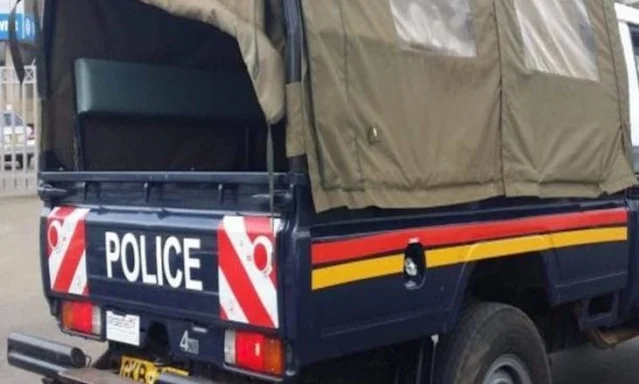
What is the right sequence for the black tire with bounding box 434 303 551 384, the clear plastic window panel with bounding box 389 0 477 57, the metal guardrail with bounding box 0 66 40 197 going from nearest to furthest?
the clear plastic window panel with bounding box 389 0 477 57, the black tire with bounding box 434 303 551 384, the metal guardrail with bounding box 0 66 40 197

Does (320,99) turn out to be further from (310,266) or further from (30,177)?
(30,177)

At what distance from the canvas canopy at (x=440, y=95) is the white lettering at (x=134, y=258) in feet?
3.40

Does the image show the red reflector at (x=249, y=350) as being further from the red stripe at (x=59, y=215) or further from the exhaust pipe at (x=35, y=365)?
the red stripe at (x=59, y=215)

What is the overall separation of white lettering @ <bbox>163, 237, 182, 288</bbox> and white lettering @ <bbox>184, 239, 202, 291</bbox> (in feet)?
0.15

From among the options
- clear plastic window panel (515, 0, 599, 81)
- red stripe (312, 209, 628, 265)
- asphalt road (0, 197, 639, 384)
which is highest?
clear plastic window panel (515, 0, 599, 81)

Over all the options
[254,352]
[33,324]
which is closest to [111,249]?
[254,352]

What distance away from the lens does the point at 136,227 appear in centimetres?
459

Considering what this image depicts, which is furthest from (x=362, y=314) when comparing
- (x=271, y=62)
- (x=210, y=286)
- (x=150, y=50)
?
(x=150, y=50)

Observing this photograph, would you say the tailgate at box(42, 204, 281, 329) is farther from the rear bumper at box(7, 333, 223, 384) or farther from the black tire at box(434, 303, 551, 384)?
the black tire at box(434, 303, 551, 384)

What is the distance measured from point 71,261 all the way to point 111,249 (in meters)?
0.38

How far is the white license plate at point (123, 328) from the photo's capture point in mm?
4711

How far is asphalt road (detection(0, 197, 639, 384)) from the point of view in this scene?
715cm


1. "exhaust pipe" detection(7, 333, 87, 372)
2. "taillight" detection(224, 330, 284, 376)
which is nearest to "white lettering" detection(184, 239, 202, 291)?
"taillight" detection(224, 330, 284, 376)

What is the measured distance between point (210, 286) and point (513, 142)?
1.66 m
